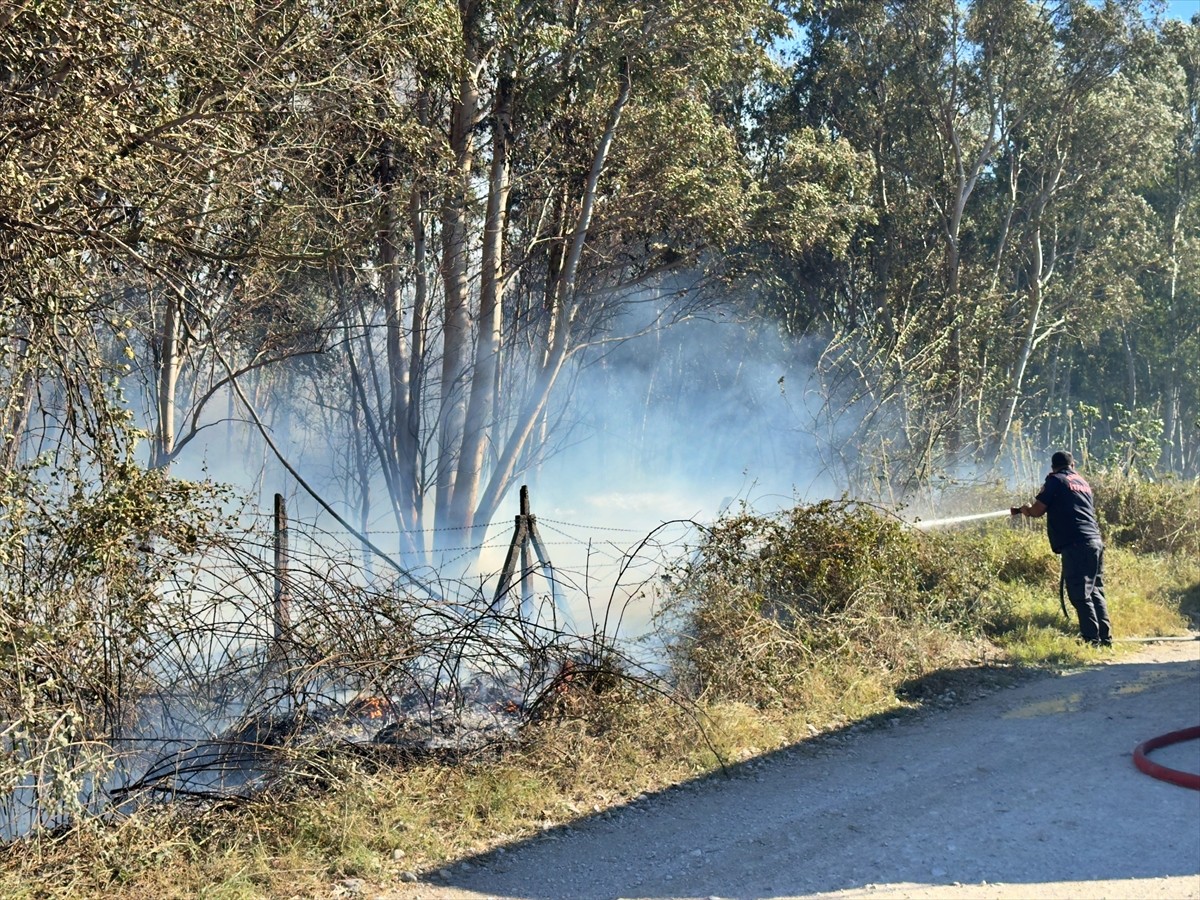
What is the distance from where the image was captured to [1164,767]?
6.27 m

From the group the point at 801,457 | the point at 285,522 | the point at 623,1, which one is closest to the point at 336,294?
the point at 623,1

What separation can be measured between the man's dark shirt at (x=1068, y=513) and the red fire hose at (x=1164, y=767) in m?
3.16

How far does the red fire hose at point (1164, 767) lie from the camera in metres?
5.95

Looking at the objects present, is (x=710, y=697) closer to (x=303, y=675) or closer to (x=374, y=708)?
(x=374, y=708)

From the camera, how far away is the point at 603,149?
50.0 ft

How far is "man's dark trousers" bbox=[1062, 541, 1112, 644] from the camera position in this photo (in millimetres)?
10039

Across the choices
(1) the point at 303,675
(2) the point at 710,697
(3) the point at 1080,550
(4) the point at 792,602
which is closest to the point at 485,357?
(4) the point at 792,602

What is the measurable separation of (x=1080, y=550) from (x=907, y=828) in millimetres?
5295

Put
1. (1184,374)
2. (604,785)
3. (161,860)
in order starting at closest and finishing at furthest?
(161,860) → (604,785) → (1184,374)

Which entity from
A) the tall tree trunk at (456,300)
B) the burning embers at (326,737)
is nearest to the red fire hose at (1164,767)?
the burning embers at (326,737)

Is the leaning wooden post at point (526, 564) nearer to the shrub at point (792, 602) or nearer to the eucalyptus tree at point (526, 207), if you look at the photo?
the shrub at point (792, 602)

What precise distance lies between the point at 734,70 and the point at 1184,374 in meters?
26.7

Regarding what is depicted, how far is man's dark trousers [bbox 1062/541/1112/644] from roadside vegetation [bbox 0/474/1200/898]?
0.18 m

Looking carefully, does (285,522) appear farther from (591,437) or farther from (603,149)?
(591,437)
